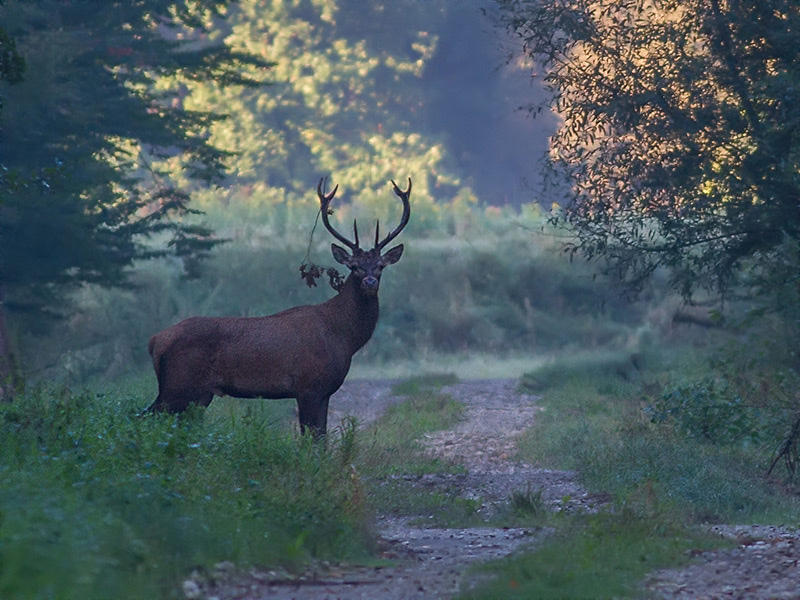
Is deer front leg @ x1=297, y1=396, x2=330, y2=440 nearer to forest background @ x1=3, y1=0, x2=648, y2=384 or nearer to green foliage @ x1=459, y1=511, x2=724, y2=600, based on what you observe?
forest background @ x1=3, y1=0, x2=648, y2=384

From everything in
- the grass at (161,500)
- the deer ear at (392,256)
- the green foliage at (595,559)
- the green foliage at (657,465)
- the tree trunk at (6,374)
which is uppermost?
the deer ear at (392,256)

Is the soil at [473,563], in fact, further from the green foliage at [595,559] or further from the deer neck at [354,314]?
the deer neck at [354,314]

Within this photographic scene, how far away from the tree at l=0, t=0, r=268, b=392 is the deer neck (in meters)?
7.44

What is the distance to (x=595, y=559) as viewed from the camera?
7.98 m

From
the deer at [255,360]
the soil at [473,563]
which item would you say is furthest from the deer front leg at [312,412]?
the soil at [473,563]

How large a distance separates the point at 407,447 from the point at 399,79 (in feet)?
114

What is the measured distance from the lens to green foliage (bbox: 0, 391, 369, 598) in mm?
6324

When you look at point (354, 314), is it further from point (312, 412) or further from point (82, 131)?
point (82, 131)

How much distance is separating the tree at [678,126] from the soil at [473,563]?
372cm

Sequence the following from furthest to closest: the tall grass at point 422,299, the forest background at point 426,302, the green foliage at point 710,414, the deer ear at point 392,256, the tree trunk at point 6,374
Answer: the tall grass at point 422,299 < the green foliage at point 710,414 < the tree trunk at point 6,374 < the deer ear at point 392,256 < the forest background at point 426,302

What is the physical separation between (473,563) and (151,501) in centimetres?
222

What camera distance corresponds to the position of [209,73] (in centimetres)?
2525

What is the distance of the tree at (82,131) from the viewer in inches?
801

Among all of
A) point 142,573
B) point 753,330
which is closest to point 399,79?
point 753,330
